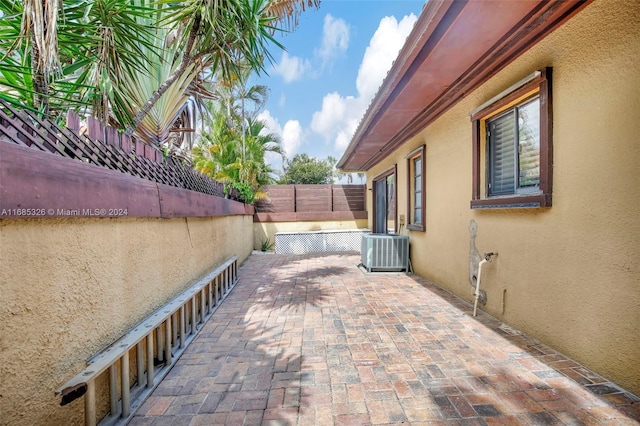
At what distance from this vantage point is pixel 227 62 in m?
3.62

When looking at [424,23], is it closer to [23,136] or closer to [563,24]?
[563,24]

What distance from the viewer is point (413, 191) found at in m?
6.27

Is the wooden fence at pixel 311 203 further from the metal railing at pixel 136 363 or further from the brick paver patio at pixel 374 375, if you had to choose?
the metal railing at pixel 136 363

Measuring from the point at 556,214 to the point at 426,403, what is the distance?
6.69 feet

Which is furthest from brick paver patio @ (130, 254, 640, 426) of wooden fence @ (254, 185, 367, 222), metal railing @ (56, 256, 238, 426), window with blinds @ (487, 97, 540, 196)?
wooden fence @ (254, 185, 367, 222)

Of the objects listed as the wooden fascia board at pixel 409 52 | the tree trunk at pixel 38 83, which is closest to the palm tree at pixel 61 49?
the tree trunk at pixel 38 83

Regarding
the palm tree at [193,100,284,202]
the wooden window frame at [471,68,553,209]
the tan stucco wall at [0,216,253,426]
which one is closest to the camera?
the tan stucco wall at [0,216,253,426]

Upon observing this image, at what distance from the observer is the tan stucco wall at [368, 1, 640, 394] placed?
201 cm

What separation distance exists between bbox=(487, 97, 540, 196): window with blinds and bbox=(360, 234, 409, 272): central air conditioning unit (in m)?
2.61

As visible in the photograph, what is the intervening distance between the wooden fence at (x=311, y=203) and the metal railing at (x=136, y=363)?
24.3 ft

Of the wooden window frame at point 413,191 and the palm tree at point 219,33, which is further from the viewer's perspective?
the wooden window frame at point 413,191

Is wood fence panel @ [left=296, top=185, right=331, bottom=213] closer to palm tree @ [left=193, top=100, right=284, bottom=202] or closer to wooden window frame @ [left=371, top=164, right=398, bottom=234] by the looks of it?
palm tree @ [left=193, top=100, right=284, bottom=202]

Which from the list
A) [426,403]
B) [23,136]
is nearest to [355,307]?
[426,403]

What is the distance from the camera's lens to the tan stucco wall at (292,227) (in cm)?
1042
